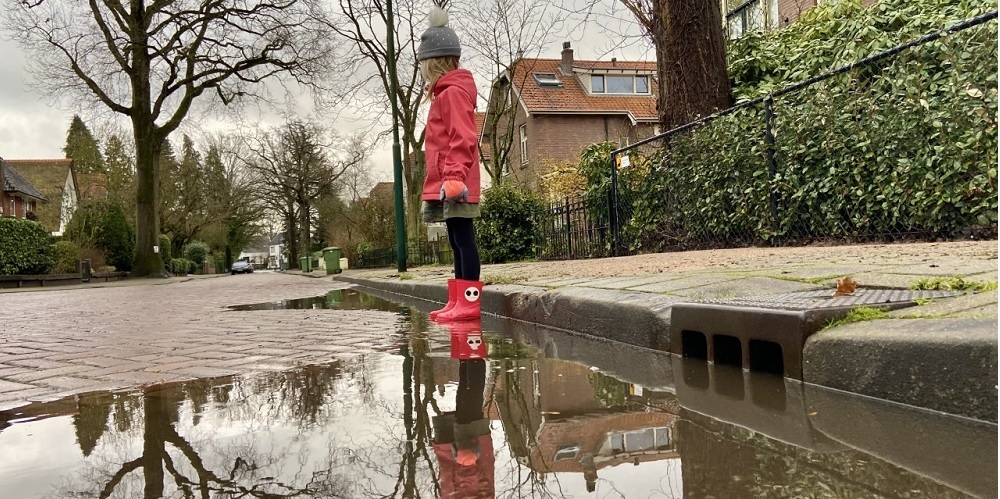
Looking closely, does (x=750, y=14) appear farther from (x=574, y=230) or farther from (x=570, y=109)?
(x=570, y=109)

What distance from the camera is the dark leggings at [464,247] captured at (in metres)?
4.64

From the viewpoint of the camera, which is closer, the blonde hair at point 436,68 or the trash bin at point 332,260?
the blonde hair at point 436,68

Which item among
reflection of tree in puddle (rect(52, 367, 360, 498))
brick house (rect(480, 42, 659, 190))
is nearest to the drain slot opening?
reflection of tree in puddle (rect(52, 367, 360, 498))

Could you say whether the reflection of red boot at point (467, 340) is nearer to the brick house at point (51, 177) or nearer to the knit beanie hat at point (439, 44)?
the knit beanie hat at point (439, 44)

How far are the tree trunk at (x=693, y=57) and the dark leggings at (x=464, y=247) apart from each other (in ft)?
20.2

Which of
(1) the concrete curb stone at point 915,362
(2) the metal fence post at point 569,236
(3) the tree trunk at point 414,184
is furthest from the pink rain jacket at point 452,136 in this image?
(3) the tree trunk at point 414,184

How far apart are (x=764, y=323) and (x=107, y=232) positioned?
34.1 m

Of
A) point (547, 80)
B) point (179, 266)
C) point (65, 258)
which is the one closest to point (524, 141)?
point (547, 80)

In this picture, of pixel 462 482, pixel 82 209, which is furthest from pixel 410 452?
pixel 82 209

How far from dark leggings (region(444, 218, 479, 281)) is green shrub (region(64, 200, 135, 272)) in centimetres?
2794

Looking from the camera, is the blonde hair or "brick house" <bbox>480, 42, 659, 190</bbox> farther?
"brick house" <bbox>480, 42, 659, 190</bbox>

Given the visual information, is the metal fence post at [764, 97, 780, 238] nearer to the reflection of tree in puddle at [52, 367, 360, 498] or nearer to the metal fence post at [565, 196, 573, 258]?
the metal fence post at [565, 196, 573, 258]

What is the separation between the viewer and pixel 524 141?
3114cm

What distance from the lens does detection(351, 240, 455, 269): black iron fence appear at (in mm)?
22047
